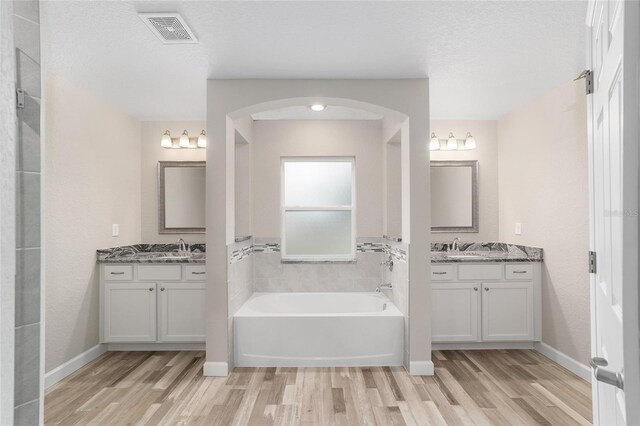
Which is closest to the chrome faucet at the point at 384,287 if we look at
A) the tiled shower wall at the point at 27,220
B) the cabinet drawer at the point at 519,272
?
the cabinet drawer at the point at 519,272

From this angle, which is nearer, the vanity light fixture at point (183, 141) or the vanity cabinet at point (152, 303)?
the vanity cabinet at point (152, 303)

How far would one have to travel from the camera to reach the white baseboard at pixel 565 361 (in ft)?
10.9

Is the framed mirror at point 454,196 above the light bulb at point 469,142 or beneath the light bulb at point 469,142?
beneath

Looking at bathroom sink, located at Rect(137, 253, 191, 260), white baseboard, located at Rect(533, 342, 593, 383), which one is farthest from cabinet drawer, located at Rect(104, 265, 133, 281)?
white baseboard, located at Rect(533, 342, 593, 383)

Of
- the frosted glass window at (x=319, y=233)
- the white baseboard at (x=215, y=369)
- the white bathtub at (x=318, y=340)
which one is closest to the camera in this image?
the white baseboard at (x=215, y=369)

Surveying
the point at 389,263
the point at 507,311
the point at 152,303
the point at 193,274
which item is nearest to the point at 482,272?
the point at 507,311

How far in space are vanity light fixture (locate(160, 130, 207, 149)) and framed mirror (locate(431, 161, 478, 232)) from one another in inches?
102

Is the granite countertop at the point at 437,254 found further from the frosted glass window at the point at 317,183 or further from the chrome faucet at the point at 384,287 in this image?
the frosted glass window at the point at 317,183

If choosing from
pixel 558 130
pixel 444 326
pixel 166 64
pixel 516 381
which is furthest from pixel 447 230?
pixel 166 64

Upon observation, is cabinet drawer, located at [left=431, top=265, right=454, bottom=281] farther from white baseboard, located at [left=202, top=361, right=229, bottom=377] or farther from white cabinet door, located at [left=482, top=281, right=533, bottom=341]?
white baseboard, located at [left=202, top=361, right=229, bottom=377]

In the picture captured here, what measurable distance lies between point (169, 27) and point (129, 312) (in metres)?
2.70

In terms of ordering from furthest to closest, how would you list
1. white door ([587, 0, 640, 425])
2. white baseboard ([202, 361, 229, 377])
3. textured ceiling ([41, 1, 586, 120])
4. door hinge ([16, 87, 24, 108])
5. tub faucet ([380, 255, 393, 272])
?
tub faucet ([380, 255, 393, 272]) < white baseboard ([202, 361, 229, 377]) < textured ceiling ([41, 1, 586, 120]) < door hinge ([16, 87, 24, 108]) < white door ([587, 0, 640, 425])

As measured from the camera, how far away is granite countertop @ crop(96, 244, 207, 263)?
13.2 feet

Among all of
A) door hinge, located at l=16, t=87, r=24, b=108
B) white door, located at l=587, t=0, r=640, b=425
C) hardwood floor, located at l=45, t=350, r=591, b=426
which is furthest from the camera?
hardwood floor, located at l=45, t=350, r=591, b=426
